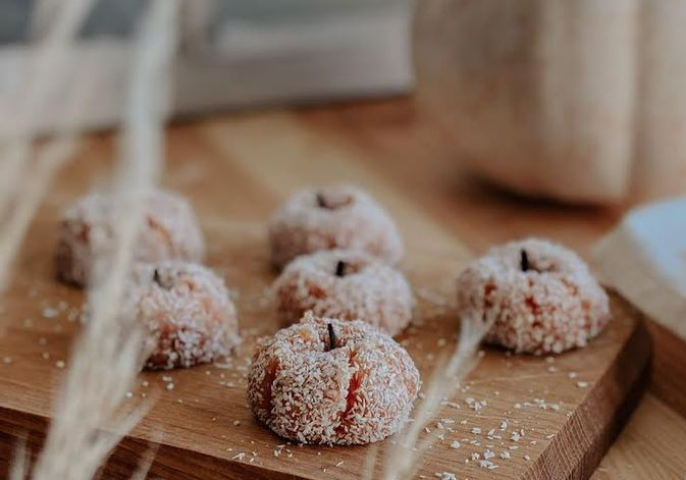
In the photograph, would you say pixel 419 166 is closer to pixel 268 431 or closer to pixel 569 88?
pixel 569 88

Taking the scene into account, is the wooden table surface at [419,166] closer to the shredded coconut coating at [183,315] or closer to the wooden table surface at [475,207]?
the wooden table surface at [475,207]

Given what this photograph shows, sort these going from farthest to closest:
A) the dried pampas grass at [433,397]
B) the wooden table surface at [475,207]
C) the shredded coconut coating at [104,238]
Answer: the shredded coconut coating at [104,238], the wooden table surface at [475,207], the dried pampas grass at [433,397]

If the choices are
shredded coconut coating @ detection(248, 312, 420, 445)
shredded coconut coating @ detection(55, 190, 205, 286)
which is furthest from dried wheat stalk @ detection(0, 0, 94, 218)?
shredded coconut coating @ detection(248, 312, 420, 445)

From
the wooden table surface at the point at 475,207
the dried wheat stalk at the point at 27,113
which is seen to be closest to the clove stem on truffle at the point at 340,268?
the wooden table surface at the point at 475,207

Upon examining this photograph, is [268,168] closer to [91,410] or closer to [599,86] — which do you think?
[599,86]

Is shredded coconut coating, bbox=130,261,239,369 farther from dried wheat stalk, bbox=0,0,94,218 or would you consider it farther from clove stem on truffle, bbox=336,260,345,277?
dried wheat stalk, bbox=0,0,94,218

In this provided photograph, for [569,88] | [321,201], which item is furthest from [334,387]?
[569,88]
